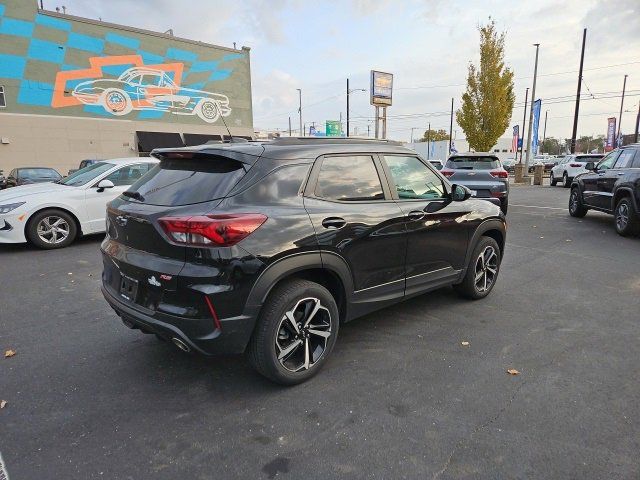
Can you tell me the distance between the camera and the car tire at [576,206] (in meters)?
10.9

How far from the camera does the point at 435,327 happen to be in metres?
4.05

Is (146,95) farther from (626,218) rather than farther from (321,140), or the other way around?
(321,140)

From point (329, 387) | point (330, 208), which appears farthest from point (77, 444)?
point (330, 208)

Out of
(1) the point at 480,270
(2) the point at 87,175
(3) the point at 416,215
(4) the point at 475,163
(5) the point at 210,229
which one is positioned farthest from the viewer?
(4) the point at 475,163

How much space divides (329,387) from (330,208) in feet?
4.24

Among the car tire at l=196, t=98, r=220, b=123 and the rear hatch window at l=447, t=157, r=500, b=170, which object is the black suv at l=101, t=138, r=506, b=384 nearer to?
the rear hatch window at l=447, t=157, r=500, b=170

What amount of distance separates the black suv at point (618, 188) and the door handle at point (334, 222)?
749 centimetres

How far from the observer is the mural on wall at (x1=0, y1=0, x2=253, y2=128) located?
23594mm

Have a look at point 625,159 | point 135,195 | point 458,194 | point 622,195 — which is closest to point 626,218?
point 622,195

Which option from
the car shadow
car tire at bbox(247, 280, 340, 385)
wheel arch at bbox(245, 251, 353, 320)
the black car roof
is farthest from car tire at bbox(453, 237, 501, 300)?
car tire at bbox(247, 280, 340, 385)

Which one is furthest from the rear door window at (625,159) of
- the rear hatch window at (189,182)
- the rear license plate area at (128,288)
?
the rear license plate area at (128,288)

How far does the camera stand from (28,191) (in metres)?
7.32

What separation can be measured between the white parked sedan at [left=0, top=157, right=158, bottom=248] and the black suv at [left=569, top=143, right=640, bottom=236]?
9.33 m

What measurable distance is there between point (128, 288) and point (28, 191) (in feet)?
19.1
